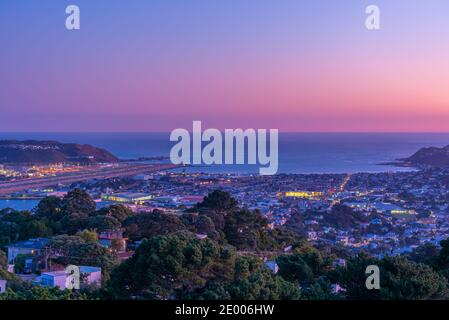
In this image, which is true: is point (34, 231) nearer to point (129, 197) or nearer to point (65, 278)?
point (65, 278)

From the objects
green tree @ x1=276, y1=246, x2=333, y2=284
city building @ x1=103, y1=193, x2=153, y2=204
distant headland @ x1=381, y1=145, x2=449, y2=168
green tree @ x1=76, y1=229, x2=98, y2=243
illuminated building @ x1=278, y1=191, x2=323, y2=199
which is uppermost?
distant headland @ x1=381, y1=145, x2=449, y2=168

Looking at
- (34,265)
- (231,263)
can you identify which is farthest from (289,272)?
(34,265)

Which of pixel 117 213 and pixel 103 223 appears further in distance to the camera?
pixel 117 213

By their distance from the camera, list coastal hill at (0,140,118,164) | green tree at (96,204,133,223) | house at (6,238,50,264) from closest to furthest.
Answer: house at (6,238,50,264)
green tree at (96,204,133,223)
coastal hill at (0,140,118,164)

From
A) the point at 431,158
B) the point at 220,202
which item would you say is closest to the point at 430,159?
the point at 431,158

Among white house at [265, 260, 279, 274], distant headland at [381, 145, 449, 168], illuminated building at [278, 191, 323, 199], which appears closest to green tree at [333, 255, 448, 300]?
white house at [265, 260, 279, 274]

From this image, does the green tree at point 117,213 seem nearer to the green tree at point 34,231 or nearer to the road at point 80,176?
the green tree at point 34,231

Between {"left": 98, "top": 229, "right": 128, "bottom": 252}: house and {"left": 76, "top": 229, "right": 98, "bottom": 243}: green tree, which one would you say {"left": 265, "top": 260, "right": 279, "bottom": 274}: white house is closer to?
{"left": 98, "top": 229, "right": 128, "bottom": 252}: house
